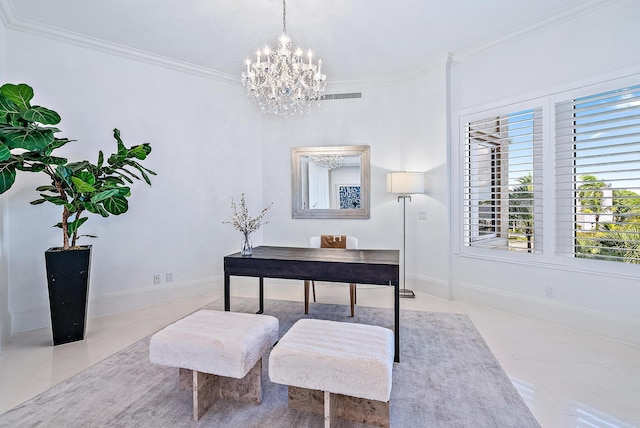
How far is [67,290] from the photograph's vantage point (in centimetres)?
294

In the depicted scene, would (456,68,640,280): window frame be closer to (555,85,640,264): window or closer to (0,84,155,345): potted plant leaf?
(555,85,640,264): window

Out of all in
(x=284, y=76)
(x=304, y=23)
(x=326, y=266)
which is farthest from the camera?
(x=304, y=23)

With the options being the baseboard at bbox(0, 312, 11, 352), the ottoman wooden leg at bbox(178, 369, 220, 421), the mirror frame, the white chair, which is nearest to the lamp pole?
the mirror frame

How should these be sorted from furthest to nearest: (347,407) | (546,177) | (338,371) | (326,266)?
(546,177) → (326,266) → (347,407) → (338,371)

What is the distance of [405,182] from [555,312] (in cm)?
216

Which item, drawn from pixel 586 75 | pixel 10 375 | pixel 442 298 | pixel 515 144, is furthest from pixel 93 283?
pixel 586 75

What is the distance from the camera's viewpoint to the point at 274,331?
2.24 meters

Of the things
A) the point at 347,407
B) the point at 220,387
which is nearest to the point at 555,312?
the point at 347,407

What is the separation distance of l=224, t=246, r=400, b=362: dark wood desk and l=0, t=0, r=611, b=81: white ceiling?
7.67 feet

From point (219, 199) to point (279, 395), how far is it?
3.13 meters

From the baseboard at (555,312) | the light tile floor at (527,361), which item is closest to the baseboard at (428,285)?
the baseboard at (555,312)

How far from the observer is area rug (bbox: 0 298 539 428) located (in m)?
1.86

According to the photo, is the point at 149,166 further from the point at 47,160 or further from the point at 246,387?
the point at 246,387

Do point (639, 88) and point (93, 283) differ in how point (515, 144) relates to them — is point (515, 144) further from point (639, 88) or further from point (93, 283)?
point (93, 283)
